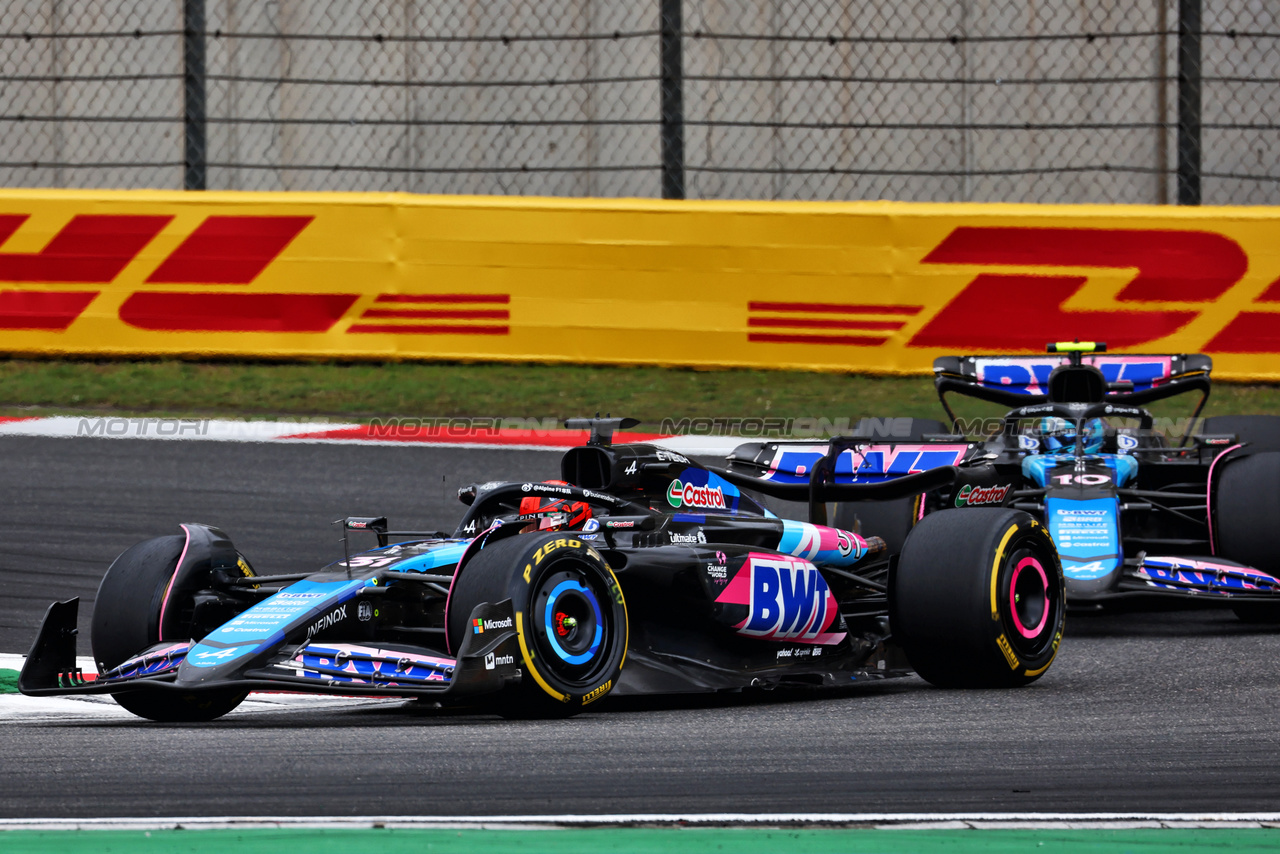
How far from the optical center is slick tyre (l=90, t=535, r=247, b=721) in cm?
573

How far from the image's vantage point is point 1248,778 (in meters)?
4.51

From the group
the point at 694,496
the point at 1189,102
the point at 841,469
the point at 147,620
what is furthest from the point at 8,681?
the point at 1189,102

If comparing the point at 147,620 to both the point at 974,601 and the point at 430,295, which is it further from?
the point at 430,295

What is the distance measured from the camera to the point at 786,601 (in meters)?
6.27

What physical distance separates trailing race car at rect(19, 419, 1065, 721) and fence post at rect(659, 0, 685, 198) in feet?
19.9

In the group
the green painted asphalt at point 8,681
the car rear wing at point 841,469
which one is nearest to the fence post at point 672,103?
the car rear wing at point 841,469

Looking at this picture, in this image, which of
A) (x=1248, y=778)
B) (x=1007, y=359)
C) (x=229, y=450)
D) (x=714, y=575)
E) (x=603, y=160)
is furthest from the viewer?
(x=603, y=160)

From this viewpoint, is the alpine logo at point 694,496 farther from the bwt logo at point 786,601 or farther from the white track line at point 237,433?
the white track line at point 237,433

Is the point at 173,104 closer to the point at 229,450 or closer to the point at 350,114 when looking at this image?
the point at 350,114

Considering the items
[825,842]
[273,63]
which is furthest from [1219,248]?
[825,842]

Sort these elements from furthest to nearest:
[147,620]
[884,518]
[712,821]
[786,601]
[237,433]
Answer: [237,433] → [884,518] → [786,601] → [147,620] → [712,821]

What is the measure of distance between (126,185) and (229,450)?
17.3 ft

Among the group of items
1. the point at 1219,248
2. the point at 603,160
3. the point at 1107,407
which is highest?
the point at 603,160

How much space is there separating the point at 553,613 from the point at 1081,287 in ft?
23.2
